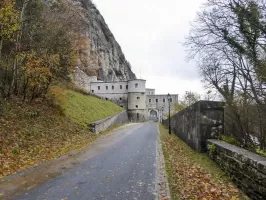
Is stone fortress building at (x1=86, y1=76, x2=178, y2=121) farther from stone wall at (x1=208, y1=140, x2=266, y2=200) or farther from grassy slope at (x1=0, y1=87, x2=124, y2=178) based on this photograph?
stone wall at (x1=208, y1=140, x2=266, y2=200)

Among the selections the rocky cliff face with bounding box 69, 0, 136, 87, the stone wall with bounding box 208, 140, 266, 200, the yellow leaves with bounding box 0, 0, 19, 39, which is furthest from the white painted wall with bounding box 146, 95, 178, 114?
the stone wall with bounding box 208, 140, 266, 200

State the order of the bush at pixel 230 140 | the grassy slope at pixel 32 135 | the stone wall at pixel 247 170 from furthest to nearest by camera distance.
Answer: the grassy slope at pixel 32 135, the bush at pixel 230 140, the stone wall at pixel 247 170

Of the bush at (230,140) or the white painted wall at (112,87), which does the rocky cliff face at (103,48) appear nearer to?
the white painted wall at (112,87)

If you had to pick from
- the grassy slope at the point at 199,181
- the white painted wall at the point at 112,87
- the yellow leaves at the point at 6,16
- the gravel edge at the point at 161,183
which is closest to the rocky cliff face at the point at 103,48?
the white painted wall at the point at 112,87

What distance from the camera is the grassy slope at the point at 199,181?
480cm

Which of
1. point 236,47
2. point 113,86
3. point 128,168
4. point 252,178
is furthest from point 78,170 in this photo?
point 113,86

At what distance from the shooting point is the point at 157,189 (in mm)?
5406

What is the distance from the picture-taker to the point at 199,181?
5695 millimetres

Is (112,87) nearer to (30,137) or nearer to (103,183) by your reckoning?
(30,137)

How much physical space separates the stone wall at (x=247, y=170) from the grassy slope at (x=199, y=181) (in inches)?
7.6

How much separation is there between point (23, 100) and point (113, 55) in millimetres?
59919

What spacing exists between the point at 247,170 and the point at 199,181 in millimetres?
1411

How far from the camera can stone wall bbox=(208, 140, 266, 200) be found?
13.4ft

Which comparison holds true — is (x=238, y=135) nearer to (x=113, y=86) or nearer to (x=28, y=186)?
(x=28, y=186)
